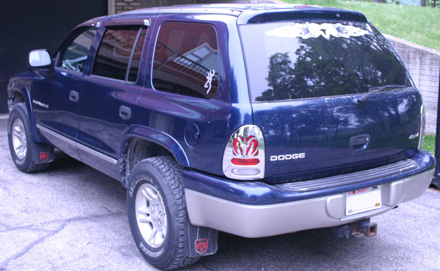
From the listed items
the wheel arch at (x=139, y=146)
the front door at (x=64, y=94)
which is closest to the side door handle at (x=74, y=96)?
the front door at (x=64, y=94)

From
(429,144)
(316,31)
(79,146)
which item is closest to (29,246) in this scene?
(79,146)

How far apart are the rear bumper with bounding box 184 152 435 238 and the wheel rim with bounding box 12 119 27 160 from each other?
3.34 meters

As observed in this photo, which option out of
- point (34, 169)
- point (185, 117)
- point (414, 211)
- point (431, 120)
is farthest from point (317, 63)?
point (431, 120)

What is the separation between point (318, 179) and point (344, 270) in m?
0.90

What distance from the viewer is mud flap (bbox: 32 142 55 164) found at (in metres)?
6.27

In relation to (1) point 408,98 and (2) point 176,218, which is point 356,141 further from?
(2) point 176,218

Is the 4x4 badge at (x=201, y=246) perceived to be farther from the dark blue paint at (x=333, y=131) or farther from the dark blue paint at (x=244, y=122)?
the dark blue paint at (x=333, y=131)

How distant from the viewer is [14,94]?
262 inches

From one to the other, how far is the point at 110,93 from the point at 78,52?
1123 millimetres

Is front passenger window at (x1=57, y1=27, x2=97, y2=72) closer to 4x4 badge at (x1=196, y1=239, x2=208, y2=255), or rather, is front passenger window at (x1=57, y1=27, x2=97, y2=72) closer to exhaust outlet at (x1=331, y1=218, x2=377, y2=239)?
4x4 badge at (x1=196, y1=239, x2=208, y2=255)

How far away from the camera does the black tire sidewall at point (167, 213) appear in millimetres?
3859

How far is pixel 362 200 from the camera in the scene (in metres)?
3.79

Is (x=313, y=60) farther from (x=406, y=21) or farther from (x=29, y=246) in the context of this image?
(x=406, y=21)

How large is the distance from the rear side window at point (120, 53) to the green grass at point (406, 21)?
6.77m
